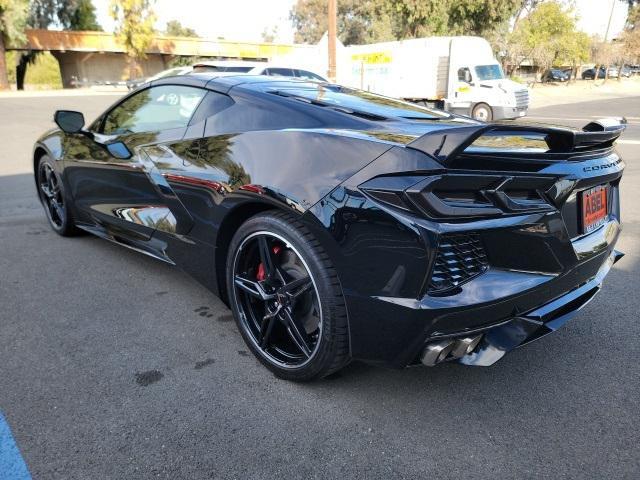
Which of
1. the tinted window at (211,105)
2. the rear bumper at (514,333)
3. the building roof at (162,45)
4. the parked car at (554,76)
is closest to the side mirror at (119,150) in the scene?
the tinted window at (211,105)

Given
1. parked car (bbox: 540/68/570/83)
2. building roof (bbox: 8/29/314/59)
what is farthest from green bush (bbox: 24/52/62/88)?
parked car (bbox: 540/68/570/83)

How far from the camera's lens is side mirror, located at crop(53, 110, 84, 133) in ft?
13.0

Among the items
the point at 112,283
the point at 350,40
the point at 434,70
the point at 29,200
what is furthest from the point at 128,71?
the point at 112,283

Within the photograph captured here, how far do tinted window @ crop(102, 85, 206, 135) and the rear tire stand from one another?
0.83 metres

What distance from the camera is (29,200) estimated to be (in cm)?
617

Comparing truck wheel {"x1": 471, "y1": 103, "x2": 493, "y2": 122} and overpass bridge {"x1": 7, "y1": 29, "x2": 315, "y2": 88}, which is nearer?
truck wheel {"x1": 471, "y1": 103, "x2": 493, "y2": 122}

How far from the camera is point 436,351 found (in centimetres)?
200

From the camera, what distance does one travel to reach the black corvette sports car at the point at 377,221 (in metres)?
1.94

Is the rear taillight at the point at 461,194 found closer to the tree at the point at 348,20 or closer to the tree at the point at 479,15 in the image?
the tree at the point at 479,15

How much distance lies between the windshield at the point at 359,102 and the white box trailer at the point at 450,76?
16.0 m

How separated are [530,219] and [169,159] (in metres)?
2.01

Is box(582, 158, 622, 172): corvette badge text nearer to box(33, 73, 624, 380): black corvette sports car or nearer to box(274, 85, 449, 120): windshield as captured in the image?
box(33, 73, 624, 380): black corvette sports car

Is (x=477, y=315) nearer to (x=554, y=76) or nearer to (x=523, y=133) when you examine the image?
(x=523, y=133)

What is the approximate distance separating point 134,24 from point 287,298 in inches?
1679
